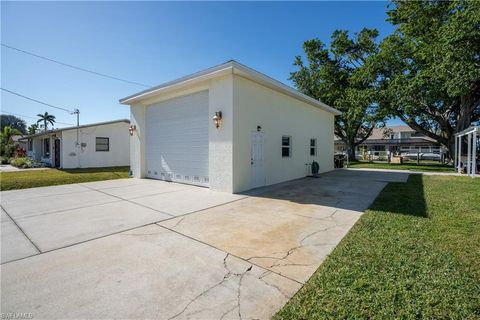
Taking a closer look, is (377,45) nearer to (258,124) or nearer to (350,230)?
(258,124)

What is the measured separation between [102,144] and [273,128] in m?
15.9

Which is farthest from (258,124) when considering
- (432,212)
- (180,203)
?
(432,212)

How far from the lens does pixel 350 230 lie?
13.8ft

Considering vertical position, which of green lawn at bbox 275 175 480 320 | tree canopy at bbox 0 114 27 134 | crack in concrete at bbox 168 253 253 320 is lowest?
crack in concrete at bbox 168 253 253 320

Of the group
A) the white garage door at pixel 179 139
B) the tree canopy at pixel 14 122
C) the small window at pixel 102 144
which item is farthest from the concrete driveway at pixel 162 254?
the tree canopy at pixel 14 122

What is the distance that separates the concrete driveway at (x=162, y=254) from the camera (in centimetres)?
224

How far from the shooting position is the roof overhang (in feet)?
23.5

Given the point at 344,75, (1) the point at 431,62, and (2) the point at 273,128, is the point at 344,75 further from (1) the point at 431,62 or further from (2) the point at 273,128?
(2) the point at 273,128

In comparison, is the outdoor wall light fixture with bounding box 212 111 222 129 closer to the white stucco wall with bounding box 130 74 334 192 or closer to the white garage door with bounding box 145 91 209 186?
the white stucco wall with bounding box 130 74 334 192

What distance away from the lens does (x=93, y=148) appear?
18438mm

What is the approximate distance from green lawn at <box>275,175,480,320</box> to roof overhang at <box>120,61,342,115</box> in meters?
5.42

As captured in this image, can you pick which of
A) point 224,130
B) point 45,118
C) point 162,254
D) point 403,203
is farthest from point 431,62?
point 45,118

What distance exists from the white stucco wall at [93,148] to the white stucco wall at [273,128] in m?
15.3

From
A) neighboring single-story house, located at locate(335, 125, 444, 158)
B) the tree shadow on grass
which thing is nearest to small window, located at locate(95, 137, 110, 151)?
the tree shadow on grass
